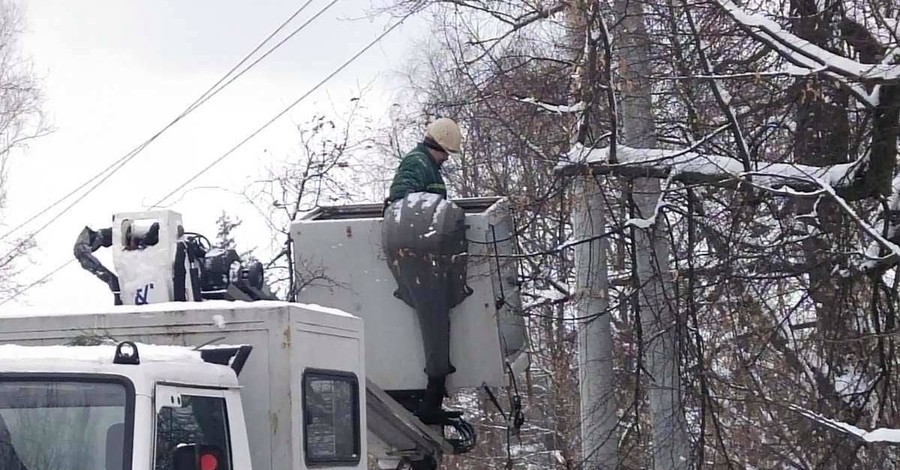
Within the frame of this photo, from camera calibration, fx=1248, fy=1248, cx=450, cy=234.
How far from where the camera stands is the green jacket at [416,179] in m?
7.83

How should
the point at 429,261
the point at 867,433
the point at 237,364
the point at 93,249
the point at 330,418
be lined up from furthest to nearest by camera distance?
the point at 867,433
the point at 429,261
the point at 93,249
the point at 330,418
the point at 237,364

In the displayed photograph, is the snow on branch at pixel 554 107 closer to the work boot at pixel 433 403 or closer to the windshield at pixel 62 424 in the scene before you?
the work boot at pixel 433 403

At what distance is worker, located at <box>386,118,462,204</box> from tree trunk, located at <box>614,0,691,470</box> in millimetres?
1434

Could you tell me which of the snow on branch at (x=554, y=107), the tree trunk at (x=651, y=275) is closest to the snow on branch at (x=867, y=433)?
the tree trunk at (x=651, y=275)

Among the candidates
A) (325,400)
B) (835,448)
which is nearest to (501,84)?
(835,448)

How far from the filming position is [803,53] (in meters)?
7.55

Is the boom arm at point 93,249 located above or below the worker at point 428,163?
below

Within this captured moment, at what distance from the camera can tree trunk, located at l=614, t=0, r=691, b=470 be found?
355 inches

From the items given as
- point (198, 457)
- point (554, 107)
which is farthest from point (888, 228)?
point (198, 457)

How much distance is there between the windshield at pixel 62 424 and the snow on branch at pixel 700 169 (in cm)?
494

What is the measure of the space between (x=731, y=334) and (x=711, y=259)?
24.1 inches

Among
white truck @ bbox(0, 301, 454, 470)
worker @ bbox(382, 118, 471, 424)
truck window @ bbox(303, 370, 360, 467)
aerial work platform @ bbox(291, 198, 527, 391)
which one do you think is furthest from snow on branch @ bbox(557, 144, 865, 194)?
truck window @ bbox(303, 370, 360, 467)

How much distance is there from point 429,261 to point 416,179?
2.21 feet

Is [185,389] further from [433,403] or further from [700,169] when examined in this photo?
[700,169]
